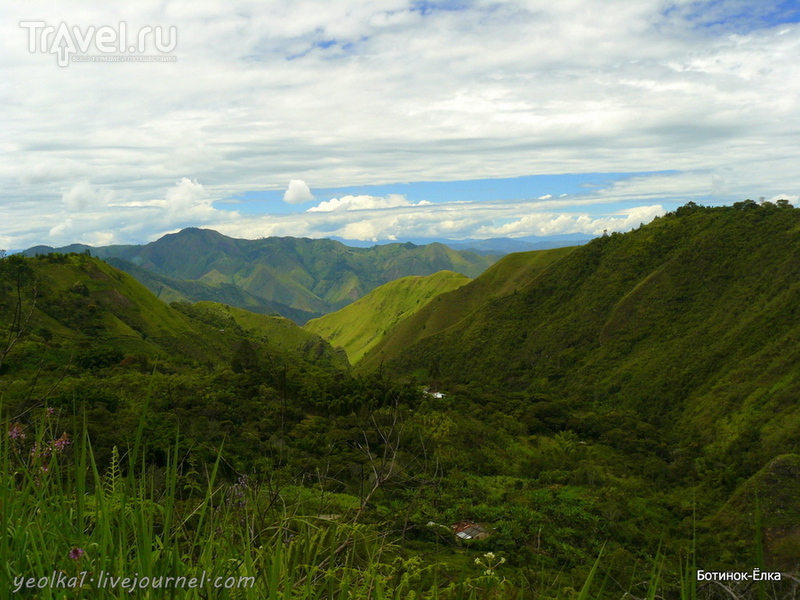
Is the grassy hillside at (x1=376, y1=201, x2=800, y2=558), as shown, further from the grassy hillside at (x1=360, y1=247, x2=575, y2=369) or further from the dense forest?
the grassy hillside at (x1=360, y1=247, x2=575, y2=369)

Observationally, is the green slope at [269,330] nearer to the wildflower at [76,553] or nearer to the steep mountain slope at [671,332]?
the steep mountain slope at [671,332]

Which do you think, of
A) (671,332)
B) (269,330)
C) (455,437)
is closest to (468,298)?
(269,330)

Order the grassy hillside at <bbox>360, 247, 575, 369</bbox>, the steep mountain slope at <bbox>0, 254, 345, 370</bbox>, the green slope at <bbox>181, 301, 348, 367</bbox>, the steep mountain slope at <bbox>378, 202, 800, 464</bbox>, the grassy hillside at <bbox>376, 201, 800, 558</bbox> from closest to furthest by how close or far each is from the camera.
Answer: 1. the grassy hillside at <bbox>376, 201, 800, 558</bbox>
2. the steep mountain slope at <bbox>378, 202, 800, 464</bbox>
3. the steep mountain slope at <bbox>0, 254, 345, 370</bbox>
4. the green slope at <bbox>181, 301, 348, 367</bbox>
5. the grassy hillside at <bbox>360, 247, 575, 369</bbox>

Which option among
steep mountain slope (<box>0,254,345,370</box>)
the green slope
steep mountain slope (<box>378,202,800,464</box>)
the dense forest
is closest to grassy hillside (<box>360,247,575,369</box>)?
the dense forest

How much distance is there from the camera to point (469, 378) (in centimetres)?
11288

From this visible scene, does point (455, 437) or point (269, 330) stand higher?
point (269, 330)

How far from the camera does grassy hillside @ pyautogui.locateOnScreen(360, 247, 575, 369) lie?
15238 centimetres

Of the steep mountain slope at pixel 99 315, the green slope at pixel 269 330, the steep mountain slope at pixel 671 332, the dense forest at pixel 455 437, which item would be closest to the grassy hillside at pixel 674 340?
the steep mountain slope at pixel 671 332

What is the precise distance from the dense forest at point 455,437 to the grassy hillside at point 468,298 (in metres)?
6.83

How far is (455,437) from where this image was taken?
53.0 metres

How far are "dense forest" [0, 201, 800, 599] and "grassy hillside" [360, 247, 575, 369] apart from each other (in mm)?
6827

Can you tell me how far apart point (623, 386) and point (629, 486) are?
1614 inches

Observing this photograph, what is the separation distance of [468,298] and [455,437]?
111 m

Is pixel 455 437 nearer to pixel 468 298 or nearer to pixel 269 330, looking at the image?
pixel 468 298
